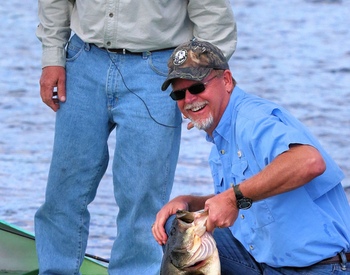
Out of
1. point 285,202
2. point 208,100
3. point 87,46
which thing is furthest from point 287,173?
point 87,46

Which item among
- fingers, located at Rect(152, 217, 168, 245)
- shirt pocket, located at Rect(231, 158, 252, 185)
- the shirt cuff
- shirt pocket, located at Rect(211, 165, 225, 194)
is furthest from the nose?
the shirt cuff

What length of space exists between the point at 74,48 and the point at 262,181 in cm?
172

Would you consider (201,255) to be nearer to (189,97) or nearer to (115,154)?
(189,97)

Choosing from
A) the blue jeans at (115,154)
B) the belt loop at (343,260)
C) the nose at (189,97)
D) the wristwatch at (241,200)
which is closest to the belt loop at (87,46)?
the blue jeans at (115,154)

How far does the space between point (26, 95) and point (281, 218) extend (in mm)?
9599

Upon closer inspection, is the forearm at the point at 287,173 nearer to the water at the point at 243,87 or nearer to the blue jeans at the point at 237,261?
the blue jeans at the point at 237,261

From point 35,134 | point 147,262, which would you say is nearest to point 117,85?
point 147,262

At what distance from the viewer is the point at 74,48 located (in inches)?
232

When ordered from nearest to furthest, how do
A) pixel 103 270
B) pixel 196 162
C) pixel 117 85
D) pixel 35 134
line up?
pixel 117 85
pixel 103 270
pixel 196 162
pixel 35 134

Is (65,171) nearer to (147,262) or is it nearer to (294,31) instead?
(147,262)

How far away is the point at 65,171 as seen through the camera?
5875 mm

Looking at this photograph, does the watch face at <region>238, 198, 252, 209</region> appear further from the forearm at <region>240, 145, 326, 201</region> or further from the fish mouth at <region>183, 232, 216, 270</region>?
the fish mouth at <region>183, 232, 216, 270</region>

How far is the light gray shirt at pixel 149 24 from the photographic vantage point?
5.66 meters

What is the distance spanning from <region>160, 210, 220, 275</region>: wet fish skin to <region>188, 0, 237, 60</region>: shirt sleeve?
1369mm
